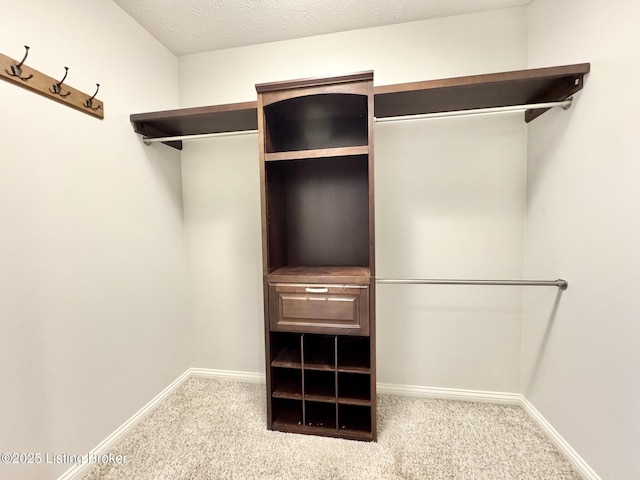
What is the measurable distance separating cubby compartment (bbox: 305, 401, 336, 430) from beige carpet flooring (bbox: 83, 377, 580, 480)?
0.26ft

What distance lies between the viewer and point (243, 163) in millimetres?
2176

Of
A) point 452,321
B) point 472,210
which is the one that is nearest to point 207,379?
point 452,321

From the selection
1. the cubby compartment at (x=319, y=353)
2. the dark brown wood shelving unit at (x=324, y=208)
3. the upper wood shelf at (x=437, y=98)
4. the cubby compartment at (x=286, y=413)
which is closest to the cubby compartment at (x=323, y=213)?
the dark brown wood shelving unit at (x=324, y=208)

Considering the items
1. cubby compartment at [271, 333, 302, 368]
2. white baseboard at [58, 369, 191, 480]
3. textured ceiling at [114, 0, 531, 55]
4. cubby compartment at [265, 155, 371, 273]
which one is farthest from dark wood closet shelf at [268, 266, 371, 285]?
textured ceiling at [114, 0, 531, 55]

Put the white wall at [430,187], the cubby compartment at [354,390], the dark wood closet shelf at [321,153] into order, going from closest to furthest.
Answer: the dark wood closet shelf at [321,153] < the cubby compartment at [354,390] < the white wall at [430,187]

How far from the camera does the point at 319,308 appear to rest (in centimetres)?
159

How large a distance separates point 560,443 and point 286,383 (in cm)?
158

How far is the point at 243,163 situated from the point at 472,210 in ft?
5.72

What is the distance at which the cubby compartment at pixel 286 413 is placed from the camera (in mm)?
1705

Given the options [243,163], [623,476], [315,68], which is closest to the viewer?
[623,476]

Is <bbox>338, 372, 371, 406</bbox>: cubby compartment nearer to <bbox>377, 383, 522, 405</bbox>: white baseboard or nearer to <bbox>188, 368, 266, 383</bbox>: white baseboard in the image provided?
<bbox>377, 383, 522, 405</bbox>: white baseboard

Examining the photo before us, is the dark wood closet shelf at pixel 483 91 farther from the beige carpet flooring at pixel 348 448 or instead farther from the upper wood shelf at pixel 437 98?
the beige carpet flooring at pixel 348 448

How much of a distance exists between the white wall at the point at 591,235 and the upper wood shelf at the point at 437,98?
0.42ft

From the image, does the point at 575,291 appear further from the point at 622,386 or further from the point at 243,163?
the point at 243,163
